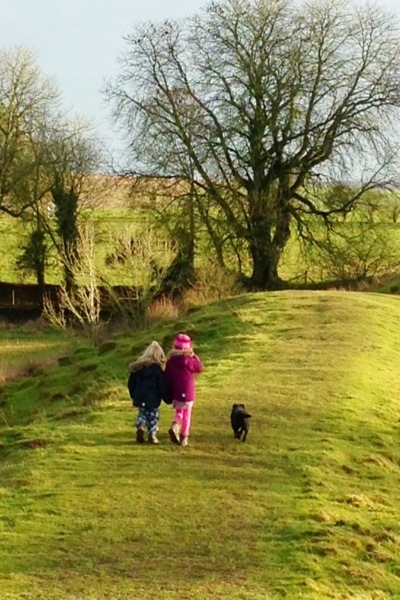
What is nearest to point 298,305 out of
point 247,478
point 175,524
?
point 247,478

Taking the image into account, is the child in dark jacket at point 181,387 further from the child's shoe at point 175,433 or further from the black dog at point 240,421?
the black dog at point 240,421

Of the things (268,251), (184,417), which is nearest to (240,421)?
(184,417)

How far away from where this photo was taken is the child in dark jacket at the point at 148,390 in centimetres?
1421

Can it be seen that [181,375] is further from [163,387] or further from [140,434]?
[140,434]

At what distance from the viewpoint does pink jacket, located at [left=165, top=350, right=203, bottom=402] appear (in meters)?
14.3

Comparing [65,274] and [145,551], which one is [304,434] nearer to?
[145,551]

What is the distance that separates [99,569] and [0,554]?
108 cm

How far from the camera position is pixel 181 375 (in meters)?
14.4

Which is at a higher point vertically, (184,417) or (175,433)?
(184,417)

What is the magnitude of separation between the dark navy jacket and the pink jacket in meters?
0.11

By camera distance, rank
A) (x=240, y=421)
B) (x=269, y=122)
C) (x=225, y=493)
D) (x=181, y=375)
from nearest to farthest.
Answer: (x=225, y=493) → (x=240, y=421) → (x=181, y=375) → (x=269, y=122)

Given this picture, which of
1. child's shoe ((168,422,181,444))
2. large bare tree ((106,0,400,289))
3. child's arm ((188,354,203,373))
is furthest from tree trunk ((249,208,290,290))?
child's shoe ((168,422,181,444))

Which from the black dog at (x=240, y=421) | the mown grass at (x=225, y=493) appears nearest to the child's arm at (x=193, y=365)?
the black dog at (x=240, y=421)

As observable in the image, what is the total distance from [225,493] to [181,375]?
8.91 ft
